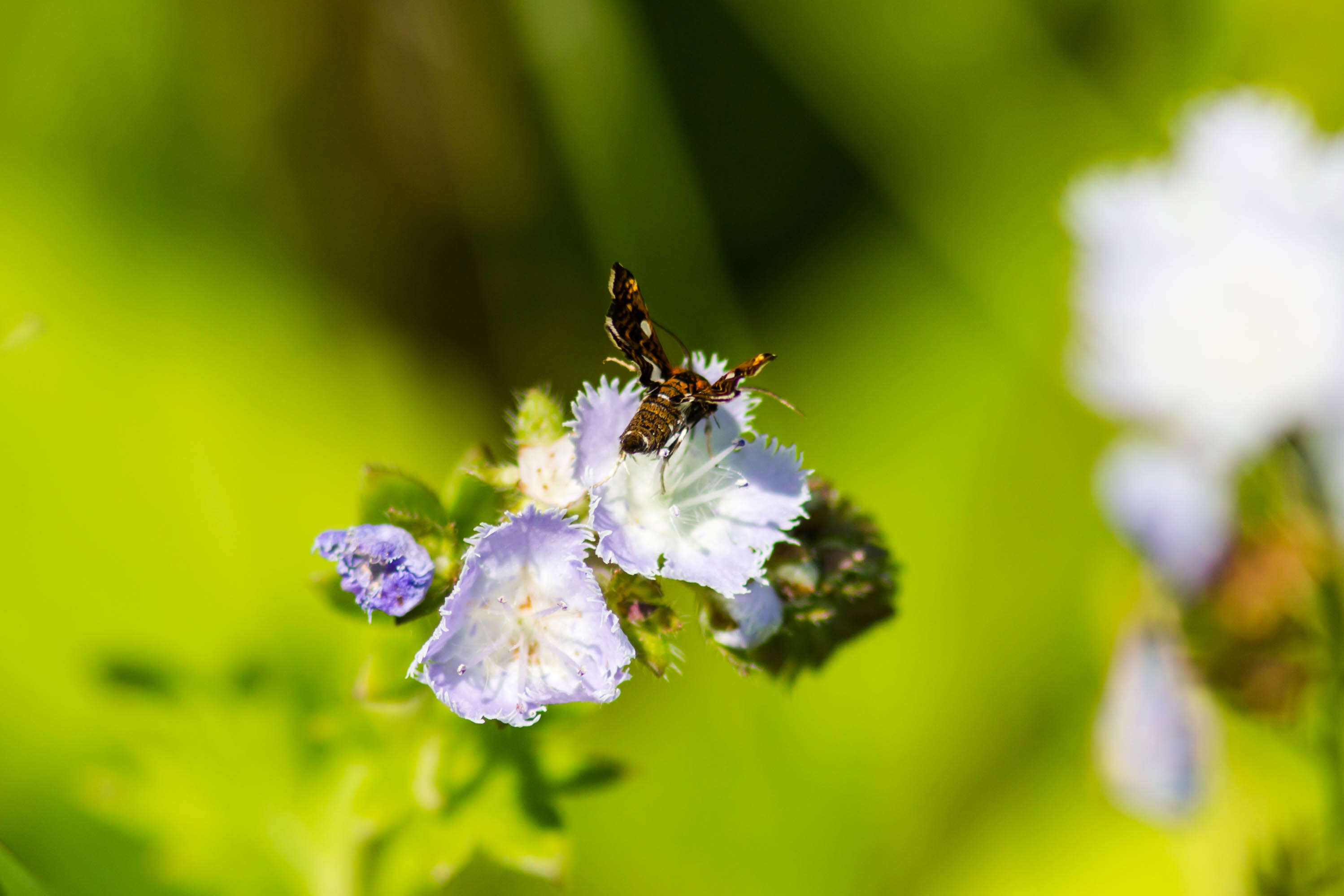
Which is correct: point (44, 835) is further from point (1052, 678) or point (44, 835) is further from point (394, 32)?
point (1052, 678)

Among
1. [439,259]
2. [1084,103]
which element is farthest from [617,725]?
[1084,103]

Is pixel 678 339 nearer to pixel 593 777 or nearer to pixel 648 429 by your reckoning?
pixel 648 429

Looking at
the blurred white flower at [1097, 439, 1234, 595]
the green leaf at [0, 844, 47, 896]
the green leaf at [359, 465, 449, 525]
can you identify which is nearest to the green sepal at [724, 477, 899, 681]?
the green leaf at [359, 465, 449, 525]

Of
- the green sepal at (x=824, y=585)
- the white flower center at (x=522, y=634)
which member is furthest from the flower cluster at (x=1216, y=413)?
the white flower center at (x=522, y=634)

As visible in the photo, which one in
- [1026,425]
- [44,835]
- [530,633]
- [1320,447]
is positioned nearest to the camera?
[530,633]

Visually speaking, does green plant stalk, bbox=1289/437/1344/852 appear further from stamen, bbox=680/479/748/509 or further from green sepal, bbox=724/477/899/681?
stamen, bbox=680/479/748/509

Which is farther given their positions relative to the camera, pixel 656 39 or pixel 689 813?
pixel 656 39

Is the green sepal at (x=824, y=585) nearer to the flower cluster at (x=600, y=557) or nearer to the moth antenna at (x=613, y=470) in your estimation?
the flower cluster at (x=600, y=557)
